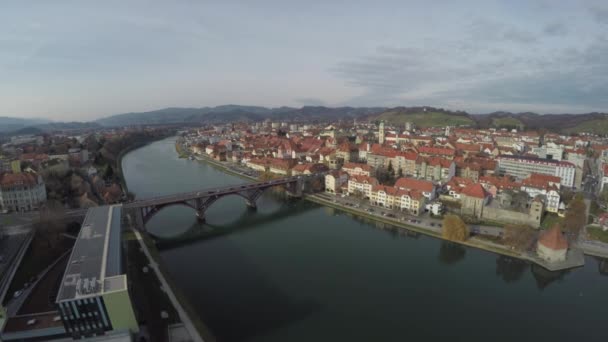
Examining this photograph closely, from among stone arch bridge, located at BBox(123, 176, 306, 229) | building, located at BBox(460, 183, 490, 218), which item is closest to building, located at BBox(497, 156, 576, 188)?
building, located at BBox(460, 183, 490, 218)

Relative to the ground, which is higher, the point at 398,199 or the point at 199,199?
the point at 199,199

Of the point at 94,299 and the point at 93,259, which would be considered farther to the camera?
the point at 93,259

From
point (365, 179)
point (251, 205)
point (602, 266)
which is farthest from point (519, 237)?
point (251, 205)

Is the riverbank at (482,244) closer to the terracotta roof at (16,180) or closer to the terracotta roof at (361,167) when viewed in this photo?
the terracotta roof at (361,167)

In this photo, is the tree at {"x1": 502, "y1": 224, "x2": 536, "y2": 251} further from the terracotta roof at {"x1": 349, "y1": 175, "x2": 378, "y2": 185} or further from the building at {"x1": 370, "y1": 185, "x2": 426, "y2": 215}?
the terracotta roof at {"x1": 349, "y1": 175, "x2": 378, "y2": 185}

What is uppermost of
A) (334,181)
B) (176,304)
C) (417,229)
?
(334,181)

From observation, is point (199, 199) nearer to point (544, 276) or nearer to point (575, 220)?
point (544, 276)
